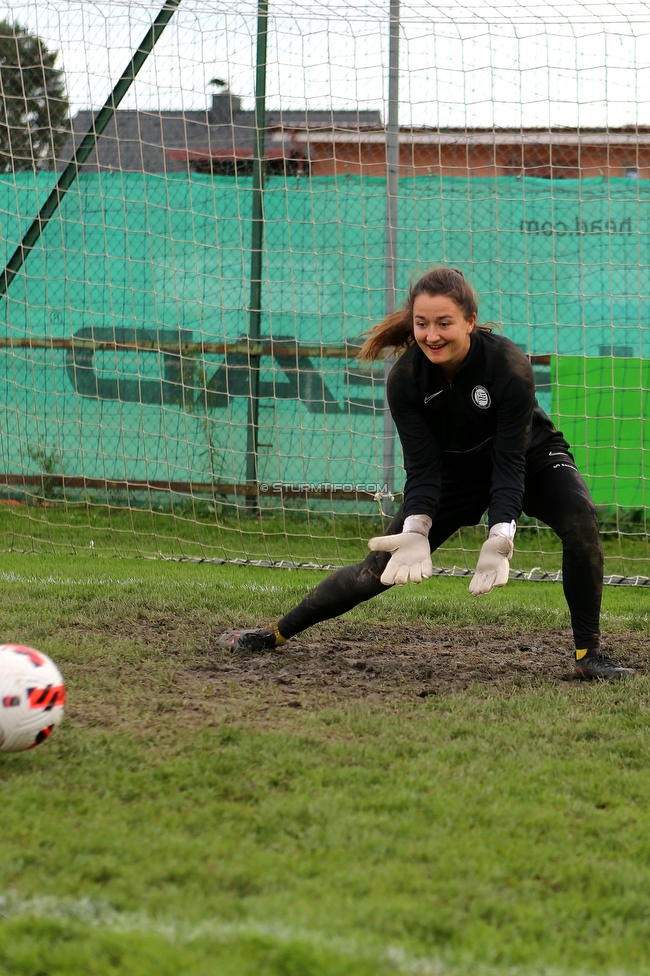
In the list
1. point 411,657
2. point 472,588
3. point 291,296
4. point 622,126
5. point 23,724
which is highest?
point 622,126

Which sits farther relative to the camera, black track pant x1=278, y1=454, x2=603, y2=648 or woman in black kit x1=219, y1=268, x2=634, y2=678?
black track pant x1=278, y1=454, x2=603, y2=648

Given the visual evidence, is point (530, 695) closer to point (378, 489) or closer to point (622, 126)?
point (378, 489)

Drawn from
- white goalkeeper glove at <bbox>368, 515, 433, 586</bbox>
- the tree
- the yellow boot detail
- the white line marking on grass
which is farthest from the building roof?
the white line marking on grass

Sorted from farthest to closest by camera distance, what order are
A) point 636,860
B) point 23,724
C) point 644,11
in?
point 644,11 < point 23,724 < point 636,860

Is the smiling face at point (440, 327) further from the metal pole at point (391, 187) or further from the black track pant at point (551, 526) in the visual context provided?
the metal pole at point (391, 187)

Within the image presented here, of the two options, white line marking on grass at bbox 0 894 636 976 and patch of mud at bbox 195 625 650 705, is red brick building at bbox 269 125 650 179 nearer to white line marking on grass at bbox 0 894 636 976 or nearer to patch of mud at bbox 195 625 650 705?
patch of mud at bbox 195 625 650 705

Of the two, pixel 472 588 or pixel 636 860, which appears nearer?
pixel 636 860

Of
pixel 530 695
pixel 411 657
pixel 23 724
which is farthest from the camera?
pixel 411 657

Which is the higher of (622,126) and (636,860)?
(622,126)

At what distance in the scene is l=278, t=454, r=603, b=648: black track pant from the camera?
4.28 m

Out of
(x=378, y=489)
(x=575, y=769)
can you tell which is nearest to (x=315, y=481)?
(x=378, y=489)

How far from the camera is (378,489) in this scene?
8.29 m

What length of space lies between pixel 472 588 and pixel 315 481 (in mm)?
5013

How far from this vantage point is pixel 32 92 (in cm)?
824
